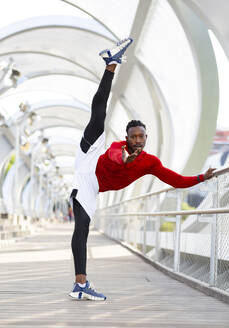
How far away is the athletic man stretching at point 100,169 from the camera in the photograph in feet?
14.1

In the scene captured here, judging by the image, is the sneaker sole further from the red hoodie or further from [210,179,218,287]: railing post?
[210,179,218,287]: railing post

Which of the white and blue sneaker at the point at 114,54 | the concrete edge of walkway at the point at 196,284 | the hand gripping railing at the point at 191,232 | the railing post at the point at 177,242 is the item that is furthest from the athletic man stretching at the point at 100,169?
the railing post at the point at 177,242

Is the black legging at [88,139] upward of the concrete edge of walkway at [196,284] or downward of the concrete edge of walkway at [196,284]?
upward

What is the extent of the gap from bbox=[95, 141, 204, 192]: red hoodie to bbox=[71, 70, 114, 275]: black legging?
172mm

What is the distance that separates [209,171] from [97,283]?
1.85m

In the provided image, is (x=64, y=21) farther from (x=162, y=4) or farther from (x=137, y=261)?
(x=137, y=261)

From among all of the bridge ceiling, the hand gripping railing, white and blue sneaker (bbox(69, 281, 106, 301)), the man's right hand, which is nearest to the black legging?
white and blue sneaker (bbox(69, 281, 106, 301))

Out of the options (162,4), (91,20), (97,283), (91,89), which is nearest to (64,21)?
(91,20)

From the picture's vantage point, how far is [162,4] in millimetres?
11125

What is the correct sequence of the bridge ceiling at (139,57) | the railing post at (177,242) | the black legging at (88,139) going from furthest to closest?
the bridge ceiling at (139,57) < the railing post at (177,242) < the black legging at (88,139)

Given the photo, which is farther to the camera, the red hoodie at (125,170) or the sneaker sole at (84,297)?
the sneaker sole at (84,297)

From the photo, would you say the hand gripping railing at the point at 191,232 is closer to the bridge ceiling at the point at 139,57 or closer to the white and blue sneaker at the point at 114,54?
the white and blue sneaker at the point at 114,54

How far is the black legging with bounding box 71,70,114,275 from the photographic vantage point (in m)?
4.40

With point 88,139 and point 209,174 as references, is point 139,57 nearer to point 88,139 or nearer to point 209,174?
point 209,174
